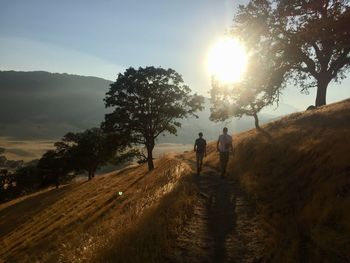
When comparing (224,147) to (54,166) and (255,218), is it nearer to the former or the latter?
(255,218)

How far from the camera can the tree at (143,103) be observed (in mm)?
38688

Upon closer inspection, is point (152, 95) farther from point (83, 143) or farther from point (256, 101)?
point (83, 143)

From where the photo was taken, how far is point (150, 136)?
135ft

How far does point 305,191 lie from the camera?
11.9 m

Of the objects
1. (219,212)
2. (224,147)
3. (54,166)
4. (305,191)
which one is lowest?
(54,166)

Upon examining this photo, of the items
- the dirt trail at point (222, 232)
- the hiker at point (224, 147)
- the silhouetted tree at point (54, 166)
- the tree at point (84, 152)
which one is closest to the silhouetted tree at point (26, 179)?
the silhouetted tree at point (54, 166)

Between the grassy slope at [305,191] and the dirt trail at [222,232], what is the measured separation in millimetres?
450

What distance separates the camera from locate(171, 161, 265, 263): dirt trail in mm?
9328

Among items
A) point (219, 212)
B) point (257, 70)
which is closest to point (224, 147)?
point (219, 212)

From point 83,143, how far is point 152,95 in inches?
1520

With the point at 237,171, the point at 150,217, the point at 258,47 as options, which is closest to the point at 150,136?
the point at 258,47

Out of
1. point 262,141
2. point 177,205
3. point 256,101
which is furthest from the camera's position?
point 256,101

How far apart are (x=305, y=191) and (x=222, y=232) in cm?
309

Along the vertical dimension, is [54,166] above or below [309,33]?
below
